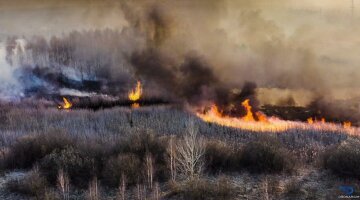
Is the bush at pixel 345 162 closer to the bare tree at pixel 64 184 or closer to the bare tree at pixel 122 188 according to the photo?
the bare tree at pixel 122 188

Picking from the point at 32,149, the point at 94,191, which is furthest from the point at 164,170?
the point at 32,149

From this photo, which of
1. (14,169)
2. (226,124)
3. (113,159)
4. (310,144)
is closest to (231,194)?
(113,159)

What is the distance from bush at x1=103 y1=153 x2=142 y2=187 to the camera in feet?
123

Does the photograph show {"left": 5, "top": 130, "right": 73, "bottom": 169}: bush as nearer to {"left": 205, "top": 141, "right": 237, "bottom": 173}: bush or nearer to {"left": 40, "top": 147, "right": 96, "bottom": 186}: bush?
{"left": 40, "top": 147, "right": 96, "bottom": 186}: bush

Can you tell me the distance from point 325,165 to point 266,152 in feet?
16.2

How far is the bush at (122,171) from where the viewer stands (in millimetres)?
37594

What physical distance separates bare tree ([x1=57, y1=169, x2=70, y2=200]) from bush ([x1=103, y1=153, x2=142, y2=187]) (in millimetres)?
3131

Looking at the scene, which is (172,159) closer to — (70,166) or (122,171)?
(122,171)

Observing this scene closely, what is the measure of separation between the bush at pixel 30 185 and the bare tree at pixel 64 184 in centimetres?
112

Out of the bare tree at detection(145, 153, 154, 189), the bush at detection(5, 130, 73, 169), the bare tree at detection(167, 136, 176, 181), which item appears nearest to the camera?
the bare tree at detection(145, 153, 154, 189)

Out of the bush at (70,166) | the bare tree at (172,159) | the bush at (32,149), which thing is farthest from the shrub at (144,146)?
the bush at (32,149)

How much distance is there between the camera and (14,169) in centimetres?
4469

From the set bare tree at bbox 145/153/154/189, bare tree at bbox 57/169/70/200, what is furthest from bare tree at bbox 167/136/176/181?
bare tree at bbox 57/169/70/200

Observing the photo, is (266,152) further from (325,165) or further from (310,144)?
(310,144)
